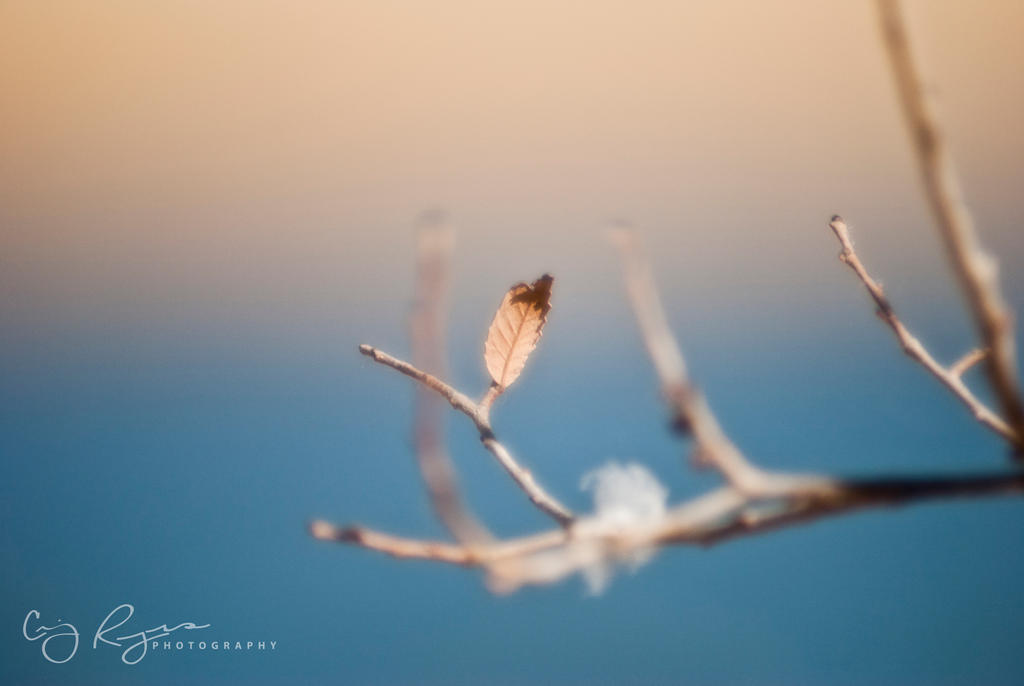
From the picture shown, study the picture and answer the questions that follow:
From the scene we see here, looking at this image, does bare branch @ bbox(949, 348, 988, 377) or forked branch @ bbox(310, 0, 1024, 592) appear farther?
bare branch @ bbox(949, 348, 988, 377)

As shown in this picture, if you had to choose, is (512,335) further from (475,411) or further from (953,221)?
(953,221)

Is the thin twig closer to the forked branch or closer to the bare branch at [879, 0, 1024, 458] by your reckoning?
the forked branch

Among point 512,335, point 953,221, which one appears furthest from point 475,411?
point 953,221

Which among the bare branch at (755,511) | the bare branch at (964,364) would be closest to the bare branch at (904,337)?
the bare branch at (964,364)

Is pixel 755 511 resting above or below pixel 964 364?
below

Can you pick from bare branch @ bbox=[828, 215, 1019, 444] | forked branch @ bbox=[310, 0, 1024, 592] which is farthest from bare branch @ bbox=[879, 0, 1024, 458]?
bare branch @ bbox=[828, 215, 1019, 444]

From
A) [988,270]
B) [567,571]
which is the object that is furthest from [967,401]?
[567,571]
